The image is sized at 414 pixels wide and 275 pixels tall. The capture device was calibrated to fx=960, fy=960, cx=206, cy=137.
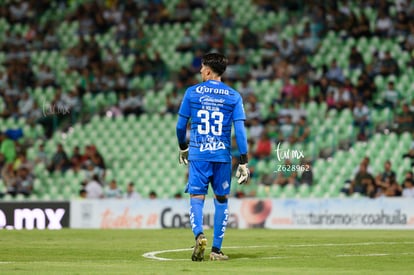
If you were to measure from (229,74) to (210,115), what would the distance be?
16229 mm

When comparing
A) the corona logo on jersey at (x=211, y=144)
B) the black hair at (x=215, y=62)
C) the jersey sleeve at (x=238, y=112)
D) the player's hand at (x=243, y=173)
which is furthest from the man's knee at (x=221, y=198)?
the black hair at (x=215, y=62)

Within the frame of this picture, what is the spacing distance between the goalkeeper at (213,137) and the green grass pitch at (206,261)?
0.77 m

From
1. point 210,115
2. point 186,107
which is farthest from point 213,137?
point 186,107

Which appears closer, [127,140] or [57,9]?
[127,140]

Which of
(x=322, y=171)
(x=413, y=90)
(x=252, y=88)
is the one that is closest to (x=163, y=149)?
(x=252, y=88)

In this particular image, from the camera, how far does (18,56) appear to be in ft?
101

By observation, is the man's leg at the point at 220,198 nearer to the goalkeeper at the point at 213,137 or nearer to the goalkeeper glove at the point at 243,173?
the goalkeeper at the point at 213,137

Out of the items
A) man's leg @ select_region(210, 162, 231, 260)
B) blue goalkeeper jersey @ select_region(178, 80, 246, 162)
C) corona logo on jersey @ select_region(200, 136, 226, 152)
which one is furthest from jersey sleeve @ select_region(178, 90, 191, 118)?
man's leg @ select_region(210, 162, 231, 260)

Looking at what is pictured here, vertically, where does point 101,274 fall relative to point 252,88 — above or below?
below

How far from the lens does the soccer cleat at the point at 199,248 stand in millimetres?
11297

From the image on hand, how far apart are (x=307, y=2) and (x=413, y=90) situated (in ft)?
16.9

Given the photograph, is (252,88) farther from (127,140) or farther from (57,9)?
(57,9)

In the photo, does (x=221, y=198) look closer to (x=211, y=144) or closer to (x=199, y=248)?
(x=211, y=144)

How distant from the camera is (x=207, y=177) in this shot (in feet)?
39.2
